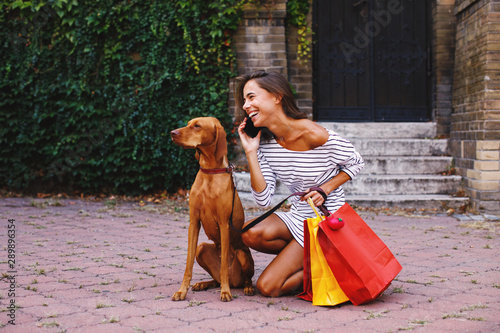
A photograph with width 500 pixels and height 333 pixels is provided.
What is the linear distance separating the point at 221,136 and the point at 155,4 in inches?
200

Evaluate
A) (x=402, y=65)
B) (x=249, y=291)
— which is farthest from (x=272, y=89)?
(x=402, y=65)

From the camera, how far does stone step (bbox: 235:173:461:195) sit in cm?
669

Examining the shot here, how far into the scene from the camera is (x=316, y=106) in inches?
326

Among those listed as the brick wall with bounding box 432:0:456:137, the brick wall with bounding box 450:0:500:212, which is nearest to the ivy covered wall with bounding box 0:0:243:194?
the brick wall with bounding box 432:0:456:137

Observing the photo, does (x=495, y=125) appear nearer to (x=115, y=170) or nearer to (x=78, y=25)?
(x=115, y=170)

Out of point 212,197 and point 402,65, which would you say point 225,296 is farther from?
point 402,65

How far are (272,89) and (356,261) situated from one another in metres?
1.17

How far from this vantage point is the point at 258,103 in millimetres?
3145

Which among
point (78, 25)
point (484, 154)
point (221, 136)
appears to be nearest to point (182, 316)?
point (221, 136)

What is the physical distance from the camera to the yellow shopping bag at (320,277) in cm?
290

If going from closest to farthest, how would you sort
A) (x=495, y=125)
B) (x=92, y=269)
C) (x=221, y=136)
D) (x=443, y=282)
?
(x=221, y=136)
(x=443, y=282)
(x=92, y=269)
(x=495, y=125)

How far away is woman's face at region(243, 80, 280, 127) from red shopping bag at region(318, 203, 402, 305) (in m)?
0.76

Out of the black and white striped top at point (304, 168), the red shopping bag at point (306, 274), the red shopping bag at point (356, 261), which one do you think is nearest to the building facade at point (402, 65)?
the black and white striped top at point (304, 168)

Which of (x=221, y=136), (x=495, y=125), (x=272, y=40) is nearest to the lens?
(x=221, y=136)
